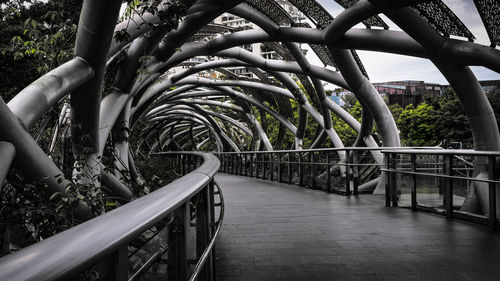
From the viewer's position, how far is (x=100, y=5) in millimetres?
5629

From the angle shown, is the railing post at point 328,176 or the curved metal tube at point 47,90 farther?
the railing post at point 328,176

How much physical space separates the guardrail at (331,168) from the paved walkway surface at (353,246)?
8.95ft

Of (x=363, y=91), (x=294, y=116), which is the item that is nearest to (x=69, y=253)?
(x=363, y=91)

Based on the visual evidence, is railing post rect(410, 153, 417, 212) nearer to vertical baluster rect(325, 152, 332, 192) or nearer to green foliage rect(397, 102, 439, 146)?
vertical baluster rect(325, 152, 332, 192)

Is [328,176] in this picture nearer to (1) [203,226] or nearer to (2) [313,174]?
(2) [313,174]

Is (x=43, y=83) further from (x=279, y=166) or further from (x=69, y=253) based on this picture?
(x=279, y=166)

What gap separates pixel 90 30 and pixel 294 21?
1003 cm

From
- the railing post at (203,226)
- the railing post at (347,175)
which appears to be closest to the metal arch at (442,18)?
the railing post at (347,175)

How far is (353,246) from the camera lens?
4793mm

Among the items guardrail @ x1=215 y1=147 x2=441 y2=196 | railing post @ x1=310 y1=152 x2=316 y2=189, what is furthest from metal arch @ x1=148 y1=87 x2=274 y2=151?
railing post @ x1=310 y1=152 x2=316 y2=189

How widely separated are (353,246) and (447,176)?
101 inches

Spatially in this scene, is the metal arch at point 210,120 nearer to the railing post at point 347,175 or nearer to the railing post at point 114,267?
the railing post at point 347,175

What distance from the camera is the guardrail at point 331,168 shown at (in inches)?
406

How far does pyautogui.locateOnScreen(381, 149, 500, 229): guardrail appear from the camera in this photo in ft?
18.5
